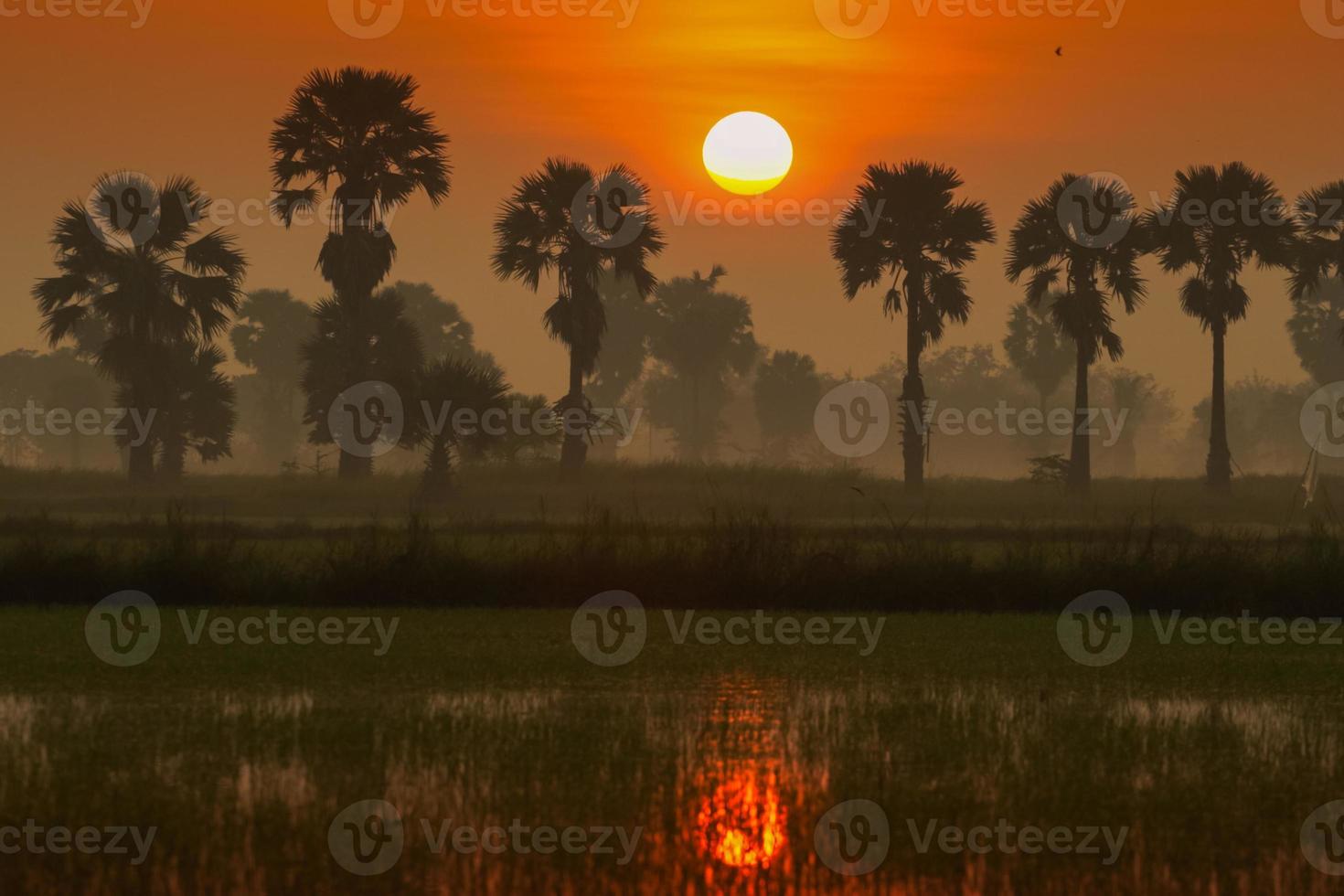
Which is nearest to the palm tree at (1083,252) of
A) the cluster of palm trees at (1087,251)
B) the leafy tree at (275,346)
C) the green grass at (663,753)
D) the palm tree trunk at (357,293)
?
the cluster of palm trees at (1087,251)

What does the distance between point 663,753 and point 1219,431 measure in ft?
187

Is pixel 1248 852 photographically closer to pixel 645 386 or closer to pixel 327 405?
pixel 327 405

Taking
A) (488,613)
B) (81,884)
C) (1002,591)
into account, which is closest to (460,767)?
(81,884)

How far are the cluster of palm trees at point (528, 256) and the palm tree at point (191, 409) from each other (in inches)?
2.9

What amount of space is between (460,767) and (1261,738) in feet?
18.3

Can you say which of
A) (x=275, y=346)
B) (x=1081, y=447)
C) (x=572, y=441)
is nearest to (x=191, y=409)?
(x=572, y=441)

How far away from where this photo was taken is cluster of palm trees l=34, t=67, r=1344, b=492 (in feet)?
195

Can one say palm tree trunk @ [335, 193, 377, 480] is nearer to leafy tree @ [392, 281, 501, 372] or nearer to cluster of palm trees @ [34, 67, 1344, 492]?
cluster of palm trees @ [34, 67, 1344, 492]

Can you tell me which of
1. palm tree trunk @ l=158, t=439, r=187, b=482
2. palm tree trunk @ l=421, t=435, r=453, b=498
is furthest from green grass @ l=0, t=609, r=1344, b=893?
palm tree trunk @ l=158, t=439, r=187, b=482

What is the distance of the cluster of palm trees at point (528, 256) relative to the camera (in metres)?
59.4

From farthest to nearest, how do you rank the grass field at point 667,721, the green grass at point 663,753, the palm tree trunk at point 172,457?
1. the palm tree trunk at point 172,457
2. the grass field at point 667,721
3. the green grass at point 663,753

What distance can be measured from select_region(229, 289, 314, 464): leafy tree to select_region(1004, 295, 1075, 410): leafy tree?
171ft

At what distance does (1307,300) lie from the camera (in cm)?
12375

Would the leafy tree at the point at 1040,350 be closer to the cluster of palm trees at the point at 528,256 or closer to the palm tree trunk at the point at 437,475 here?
the cluster of palm trees at the point at 528,256
